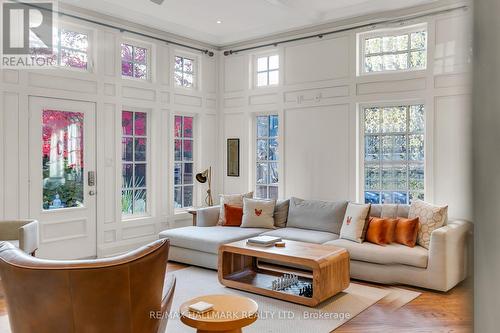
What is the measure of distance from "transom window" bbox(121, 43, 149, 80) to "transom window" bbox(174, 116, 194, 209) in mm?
811

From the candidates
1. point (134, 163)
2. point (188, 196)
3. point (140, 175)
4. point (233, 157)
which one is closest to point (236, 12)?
point (233, 157)

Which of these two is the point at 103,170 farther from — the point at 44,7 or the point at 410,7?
the point at 410,7

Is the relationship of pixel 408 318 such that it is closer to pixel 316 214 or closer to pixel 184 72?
pixel 316 214

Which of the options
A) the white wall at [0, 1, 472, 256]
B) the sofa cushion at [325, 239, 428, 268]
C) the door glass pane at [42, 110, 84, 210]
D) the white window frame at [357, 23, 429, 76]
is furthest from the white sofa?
the white window frame at [357, 23, 429, 76]

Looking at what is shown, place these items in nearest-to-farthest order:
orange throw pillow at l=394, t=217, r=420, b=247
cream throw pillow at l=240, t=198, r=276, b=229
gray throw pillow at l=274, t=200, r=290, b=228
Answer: orange throw pillow at l=394, t=217, r=420, b=247 → cream throw pillow at l=240, t=198, r=276, b=229 → gray throw pillow at l=274, t=200, r=290, b=228

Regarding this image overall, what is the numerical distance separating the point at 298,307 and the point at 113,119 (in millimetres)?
3302

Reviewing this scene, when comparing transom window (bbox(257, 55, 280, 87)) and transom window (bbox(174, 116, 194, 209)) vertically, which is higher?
transom window (bbox(257, 55, 280, 87))

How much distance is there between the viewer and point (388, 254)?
161 inches

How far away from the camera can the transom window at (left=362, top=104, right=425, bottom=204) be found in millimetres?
5051

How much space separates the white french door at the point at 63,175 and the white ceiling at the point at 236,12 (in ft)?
4.22

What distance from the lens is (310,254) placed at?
3.74 metres

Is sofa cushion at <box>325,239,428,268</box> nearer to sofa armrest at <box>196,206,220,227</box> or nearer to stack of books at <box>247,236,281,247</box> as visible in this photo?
stack of books at <box>247,236,281,247</box>

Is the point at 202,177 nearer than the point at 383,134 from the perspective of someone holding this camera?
No

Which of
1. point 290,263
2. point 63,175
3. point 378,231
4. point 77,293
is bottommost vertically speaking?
point 290,263
